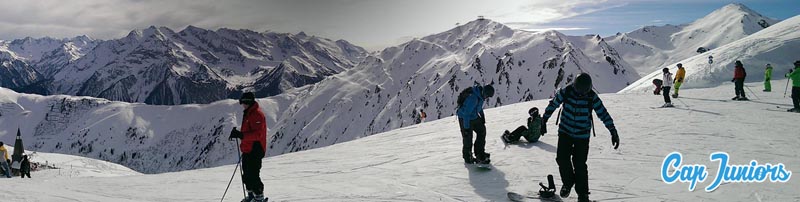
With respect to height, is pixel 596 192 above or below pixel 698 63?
below

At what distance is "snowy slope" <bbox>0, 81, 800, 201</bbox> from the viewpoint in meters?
10.2

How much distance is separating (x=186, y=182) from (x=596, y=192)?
35.9ft

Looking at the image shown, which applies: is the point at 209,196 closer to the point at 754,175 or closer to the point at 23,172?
the point at 754,175

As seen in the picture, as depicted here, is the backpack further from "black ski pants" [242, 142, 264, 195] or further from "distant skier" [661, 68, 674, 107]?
"distant skier" [661, 68, 674, 107]

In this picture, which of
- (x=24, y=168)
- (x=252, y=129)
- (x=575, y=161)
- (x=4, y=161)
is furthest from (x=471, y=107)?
(x=24, y=168)

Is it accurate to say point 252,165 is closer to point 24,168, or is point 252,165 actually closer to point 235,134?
point 235,134

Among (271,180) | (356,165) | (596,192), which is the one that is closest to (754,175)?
(596,192)

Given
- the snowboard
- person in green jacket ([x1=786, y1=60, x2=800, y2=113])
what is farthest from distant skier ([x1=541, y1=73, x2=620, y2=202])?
person in green jacket ([x1=786, y1=60, x2=800, y2=113])

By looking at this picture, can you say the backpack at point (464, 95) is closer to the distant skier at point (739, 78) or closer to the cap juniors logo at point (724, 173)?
the cap juniors logo at point (724, 173)

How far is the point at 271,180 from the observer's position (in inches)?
537

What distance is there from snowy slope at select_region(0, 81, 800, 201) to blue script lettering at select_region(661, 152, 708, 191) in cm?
22

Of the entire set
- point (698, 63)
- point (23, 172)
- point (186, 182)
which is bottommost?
point (23, 172)

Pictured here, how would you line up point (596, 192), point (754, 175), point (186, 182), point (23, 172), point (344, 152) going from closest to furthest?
point (596, 192) < point (754, 175) < point (186, 182) < point (344, 152) < point (23, 172)

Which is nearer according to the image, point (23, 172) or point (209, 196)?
point (209, 196)
